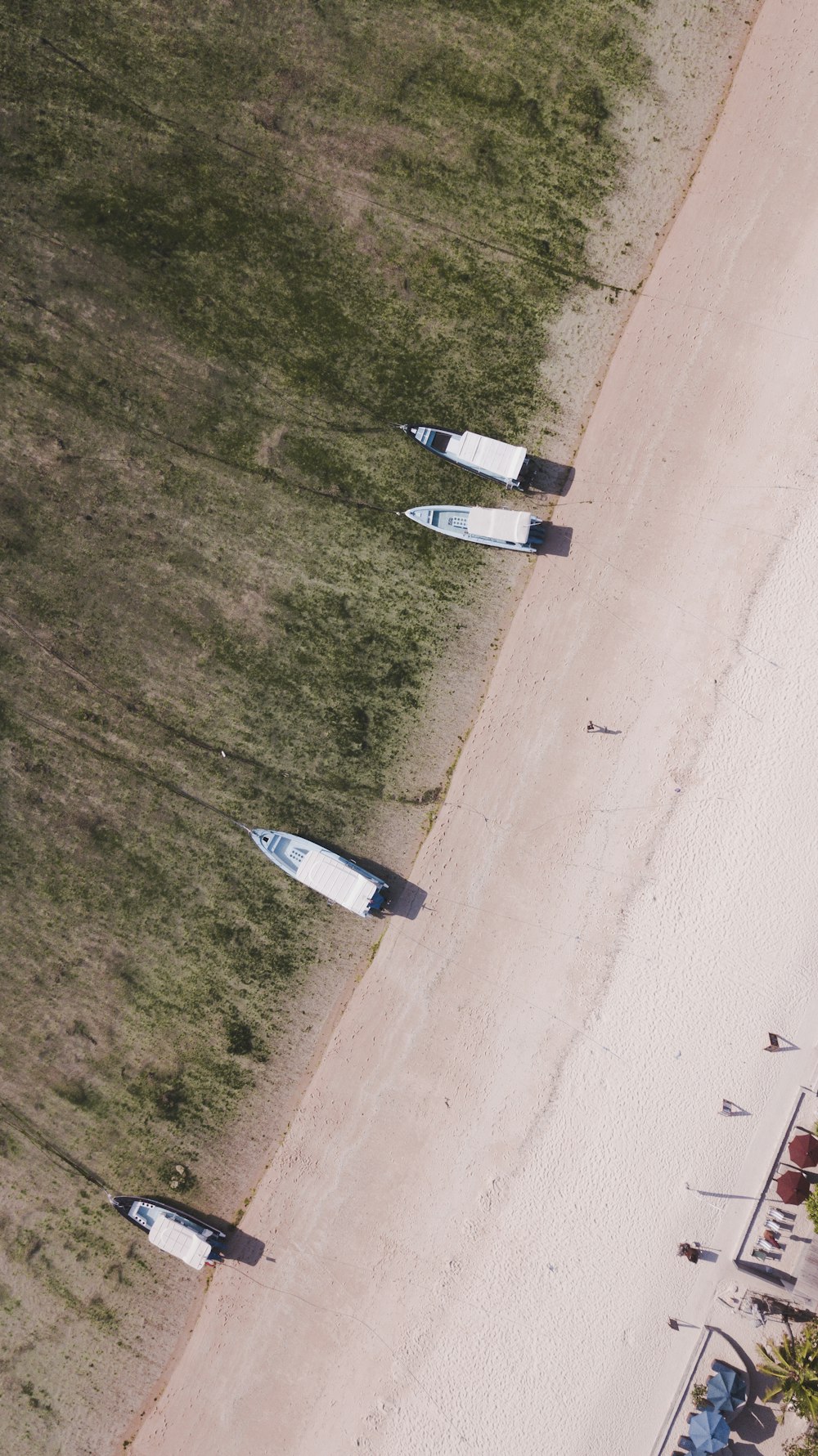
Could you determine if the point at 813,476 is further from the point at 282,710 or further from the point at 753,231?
the point at 282,710

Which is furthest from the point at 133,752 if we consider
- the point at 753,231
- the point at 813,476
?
the point at 753,231

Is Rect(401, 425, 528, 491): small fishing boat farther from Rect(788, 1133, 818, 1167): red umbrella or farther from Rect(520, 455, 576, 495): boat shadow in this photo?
Rect(788, 1133, 818, 1167): red umbrella

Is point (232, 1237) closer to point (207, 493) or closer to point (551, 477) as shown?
point (207, 493)

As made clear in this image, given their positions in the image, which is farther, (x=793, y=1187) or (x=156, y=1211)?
(x=156, y=1211)

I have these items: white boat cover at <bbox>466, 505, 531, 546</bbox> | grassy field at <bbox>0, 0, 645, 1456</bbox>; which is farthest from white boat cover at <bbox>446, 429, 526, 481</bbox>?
white boat cover at <bbox>466, 505, 531, 546</bbox>

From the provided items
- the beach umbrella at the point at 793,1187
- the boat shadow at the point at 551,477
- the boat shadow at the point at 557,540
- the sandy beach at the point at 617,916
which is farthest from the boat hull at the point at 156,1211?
the boat shadow at the point at 551,477

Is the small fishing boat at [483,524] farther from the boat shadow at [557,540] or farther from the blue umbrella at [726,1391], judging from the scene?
the blue umbrella at [726,1391]

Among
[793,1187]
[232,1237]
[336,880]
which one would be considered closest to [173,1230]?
[232,1237]
